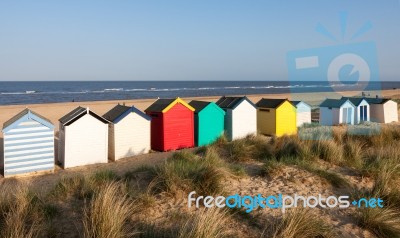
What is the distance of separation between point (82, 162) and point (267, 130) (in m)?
7.03

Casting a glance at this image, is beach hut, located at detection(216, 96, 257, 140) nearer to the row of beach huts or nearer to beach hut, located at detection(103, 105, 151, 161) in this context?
the row of beach huts

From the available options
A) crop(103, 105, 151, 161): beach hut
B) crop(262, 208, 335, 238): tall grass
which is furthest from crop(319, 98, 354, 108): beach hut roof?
crop(262, 208, 335, 238): tall grass

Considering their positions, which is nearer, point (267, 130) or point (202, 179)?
point (202, 179)

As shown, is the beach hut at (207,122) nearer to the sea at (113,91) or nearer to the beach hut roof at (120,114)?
the beach hut roof at (120,114)

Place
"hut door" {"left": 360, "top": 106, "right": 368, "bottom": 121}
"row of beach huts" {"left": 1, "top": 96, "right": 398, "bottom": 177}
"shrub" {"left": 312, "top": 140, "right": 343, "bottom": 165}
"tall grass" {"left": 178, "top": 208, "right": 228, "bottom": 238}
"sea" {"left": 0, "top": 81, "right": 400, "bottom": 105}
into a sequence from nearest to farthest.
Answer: "tall grass" {"left": 178, "top": 208, "right": 228, "bottom": 238} → "shrub" {"left": 312, "top": 140, "right": 343, "bottom": 165} → "row of beach huts" {"left": 1, "top": 96, "right": 398, "bottom": 177} → "hut door" {"left": 360, "top": 106, "right": 368, "bottom": 121} → "sea" {"left": 0, "top": 81, "right": 400, "bottom": 105}

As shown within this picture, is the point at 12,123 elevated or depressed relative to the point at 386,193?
elevated

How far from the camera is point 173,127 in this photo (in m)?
11.1

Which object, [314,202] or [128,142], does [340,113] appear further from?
[314,202]

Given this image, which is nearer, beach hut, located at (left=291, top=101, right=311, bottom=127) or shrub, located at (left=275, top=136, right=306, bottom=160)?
shrub, located at (left=275, top=136, right=306, bottom=160)

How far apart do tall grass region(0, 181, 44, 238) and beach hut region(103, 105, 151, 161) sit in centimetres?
520

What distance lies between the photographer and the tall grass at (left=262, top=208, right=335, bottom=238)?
3887 mm

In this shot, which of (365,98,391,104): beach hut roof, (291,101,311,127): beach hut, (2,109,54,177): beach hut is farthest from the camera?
(365,98,391,104): beach hut roof

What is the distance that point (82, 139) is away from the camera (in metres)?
9.41

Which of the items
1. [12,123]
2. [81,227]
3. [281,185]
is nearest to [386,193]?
[281,185]
